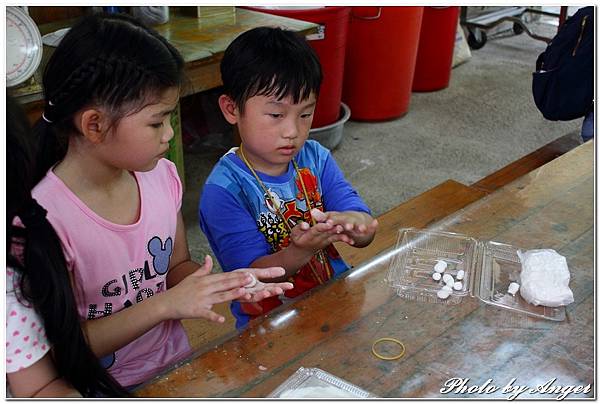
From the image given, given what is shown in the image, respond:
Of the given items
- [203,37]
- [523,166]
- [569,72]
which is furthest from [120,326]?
[569,72]

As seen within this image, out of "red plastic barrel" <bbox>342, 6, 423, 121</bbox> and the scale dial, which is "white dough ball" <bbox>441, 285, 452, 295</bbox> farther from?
"red plastic barrel" <bbox>342, 6, 423, 121</bbox>

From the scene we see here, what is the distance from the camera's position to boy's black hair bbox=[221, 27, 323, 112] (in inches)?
55.2

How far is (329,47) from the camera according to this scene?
3.54 meters

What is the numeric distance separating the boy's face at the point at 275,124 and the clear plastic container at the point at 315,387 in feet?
1.85

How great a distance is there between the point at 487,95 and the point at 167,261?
3.90 meters

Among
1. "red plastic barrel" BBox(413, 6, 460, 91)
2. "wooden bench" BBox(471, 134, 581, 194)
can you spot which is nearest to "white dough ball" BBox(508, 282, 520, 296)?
"wooden bench" BBox(471, 134, 581, 194)

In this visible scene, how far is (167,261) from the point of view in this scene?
→ 4.53 ft

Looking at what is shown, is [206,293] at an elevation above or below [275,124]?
below

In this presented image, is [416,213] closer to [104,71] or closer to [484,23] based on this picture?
[104,71]

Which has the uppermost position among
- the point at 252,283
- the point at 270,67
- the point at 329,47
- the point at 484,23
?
the point at 270,67

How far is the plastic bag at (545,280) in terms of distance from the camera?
1222mm

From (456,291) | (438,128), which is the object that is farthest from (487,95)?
(456,291)

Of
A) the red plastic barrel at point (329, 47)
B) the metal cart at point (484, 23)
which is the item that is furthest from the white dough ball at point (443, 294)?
the metal cart at point (484, 23)

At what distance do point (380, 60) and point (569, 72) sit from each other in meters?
1.51
